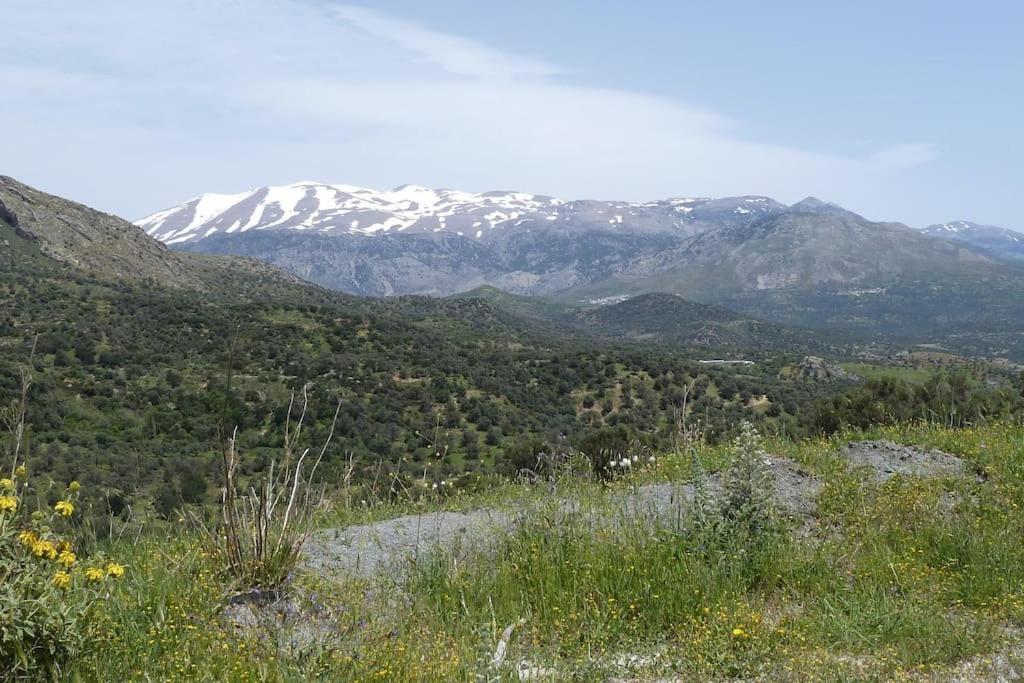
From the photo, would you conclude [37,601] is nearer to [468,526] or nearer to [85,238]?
[468,526]

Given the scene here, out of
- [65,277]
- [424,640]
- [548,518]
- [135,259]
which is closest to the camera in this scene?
[424,640]

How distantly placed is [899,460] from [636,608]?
5.04 metres

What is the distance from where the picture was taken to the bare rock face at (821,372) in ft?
265

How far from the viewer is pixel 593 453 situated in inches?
625

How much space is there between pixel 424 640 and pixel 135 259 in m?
111

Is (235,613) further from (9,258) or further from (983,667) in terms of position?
(9,258)

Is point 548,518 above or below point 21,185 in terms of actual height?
below

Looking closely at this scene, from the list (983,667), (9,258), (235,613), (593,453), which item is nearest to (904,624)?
(983,667)

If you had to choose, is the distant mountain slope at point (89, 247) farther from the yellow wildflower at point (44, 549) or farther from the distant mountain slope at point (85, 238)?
the yellow wildflower at point (44, 549)

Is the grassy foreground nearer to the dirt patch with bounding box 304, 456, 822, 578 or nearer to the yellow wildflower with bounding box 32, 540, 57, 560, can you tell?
the dirt patch with bounding box 304, 456, 822, 578

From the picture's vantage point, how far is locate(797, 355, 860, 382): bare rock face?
80.8 m

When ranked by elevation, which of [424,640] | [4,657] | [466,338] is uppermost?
[4,657]

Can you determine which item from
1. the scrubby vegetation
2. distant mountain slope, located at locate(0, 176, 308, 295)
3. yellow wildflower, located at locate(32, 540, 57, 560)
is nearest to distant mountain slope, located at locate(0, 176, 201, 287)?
distant mountain slope, located at locate(0, 176, 308, 295)

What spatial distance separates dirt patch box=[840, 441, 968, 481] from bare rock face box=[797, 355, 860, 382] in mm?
75953
